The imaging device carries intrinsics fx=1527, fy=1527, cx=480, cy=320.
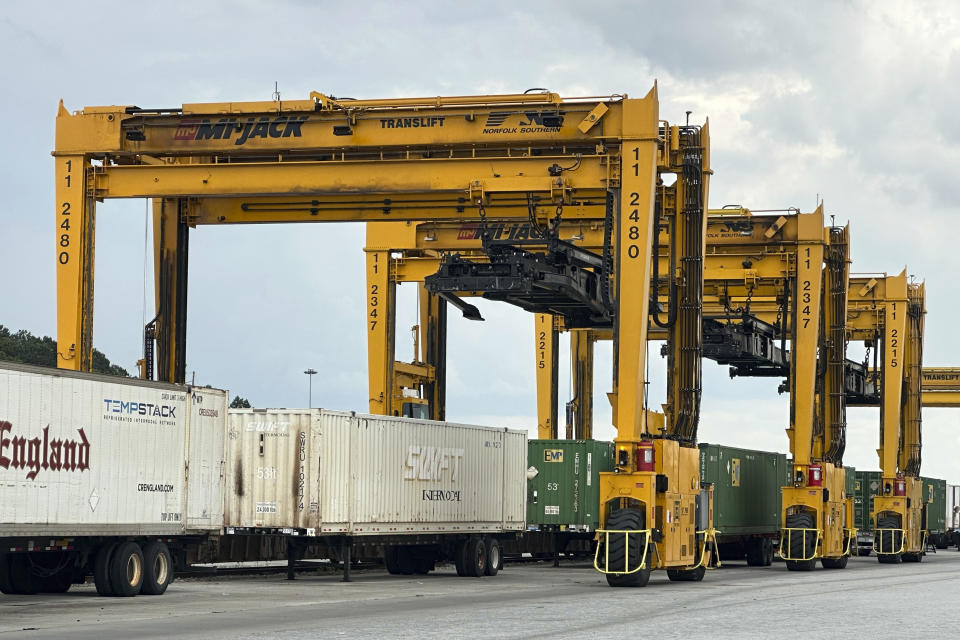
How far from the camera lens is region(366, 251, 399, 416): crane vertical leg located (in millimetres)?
41375

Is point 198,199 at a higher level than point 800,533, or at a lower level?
higher

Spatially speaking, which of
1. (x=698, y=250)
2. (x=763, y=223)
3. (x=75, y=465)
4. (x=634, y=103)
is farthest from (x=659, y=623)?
(x=763, y=223)

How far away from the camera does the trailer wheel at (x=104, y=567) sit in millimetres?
23234

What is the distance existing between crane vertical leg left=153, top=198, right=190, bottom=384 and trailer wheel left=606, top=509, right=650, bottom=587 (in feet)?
32.0

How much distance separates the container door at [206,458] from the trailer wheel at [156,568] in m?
0.62

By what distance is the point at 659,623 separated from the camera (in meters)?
18.8

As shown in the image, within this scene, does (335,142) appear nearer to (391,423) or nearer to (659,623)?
(391,423)

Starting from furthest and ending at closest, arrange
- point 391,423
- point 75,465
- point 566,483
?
point 566,483 < point 391,423 < point 75,465

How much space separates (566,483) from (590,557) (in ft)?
26.0

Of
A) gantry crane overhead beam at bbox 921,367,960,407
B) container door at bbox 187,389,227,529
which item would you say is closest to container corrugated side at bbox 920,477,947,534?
gantry crane overhead beam at bbox 921,367,960,407

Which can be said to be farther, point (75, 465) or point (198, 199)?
point (198, 199)

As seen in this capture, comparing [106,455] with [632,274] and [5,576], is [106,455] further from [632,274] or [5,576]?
[632,274]

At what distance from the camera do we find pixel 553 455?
36062 mm

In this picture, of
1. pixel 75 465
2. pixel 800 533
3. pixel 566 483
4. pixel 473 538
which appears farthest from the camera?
pixel 800 533
